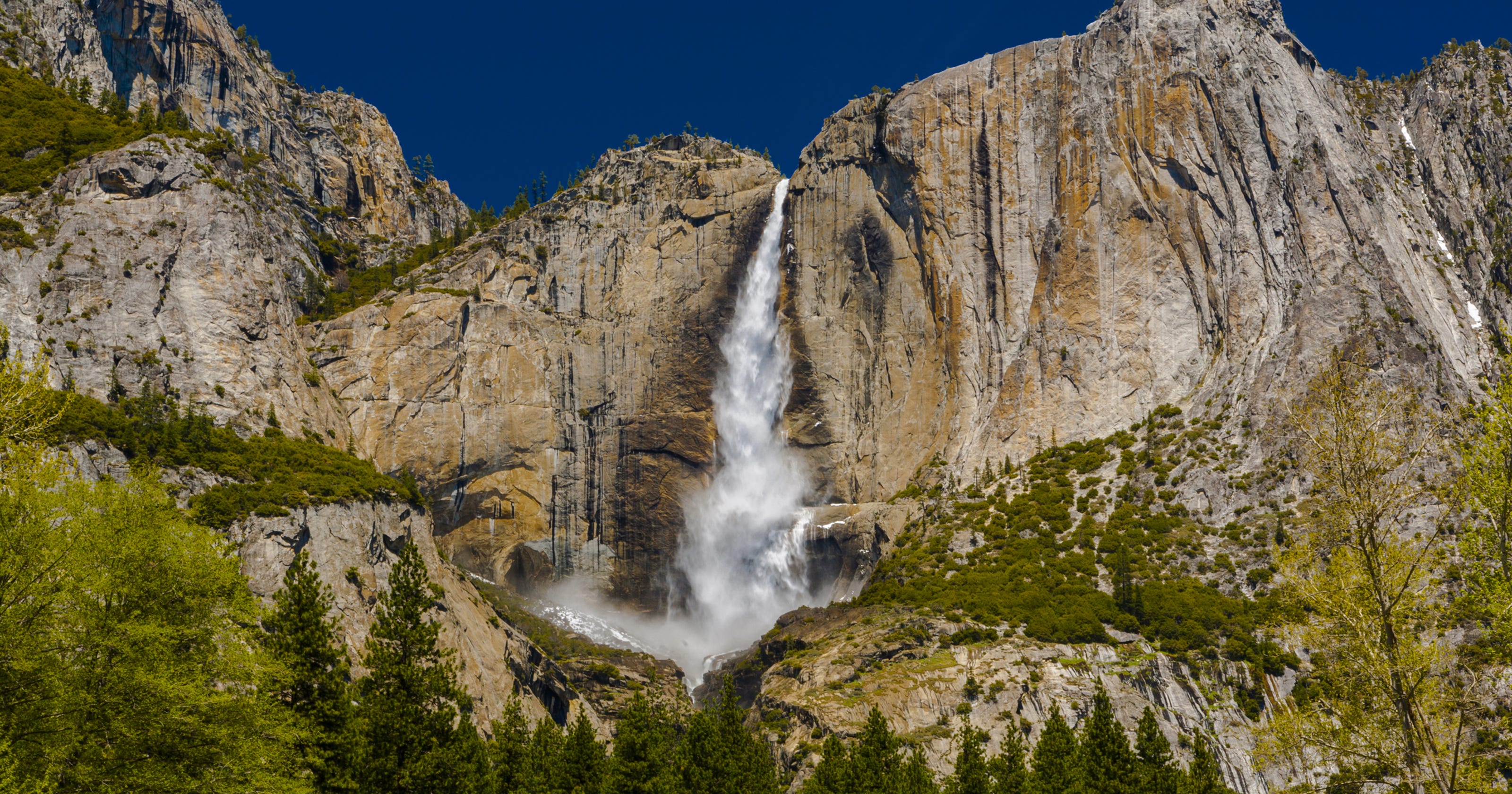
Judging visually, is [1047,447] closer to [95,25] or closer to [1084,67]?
[1084,67]

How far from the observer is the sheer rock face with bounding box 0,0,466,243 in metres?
129

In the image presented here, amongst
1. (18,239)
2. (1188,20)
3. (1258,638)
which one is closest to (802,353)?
(1188,20)

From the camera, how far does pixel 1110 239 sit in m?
109

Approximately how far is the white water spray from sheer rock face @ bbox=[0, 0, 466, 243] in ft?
188

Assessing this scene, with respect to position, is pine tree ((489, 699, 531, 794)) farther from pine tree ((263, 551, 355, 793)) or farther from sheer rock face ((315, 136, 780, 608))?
sheer rock face ((315, 136, 780, 608))

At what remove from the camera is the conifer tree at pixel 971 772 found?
50500mm

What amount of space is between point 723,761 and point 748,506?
66569 mm


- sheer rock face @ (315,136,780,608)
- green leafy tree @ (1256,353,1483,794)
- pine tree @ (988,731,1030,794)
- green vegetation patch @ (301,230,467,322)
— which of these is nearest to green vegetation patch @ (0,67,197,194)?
green vegetation patch @ (301,230,467,322)

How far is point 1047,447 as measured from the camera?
4013 inches

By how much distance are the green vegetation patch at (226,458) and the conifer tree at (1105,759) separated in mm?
49958

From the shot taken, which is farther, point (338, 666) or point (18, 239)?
point (18, 239)

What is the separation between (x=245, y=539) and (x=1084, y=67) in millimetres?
89869

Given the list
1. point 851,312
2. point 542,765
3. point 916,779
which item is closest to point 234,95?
point 851,312

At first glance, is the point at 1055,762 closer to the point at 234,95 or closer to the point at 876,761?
the point at 876,761
